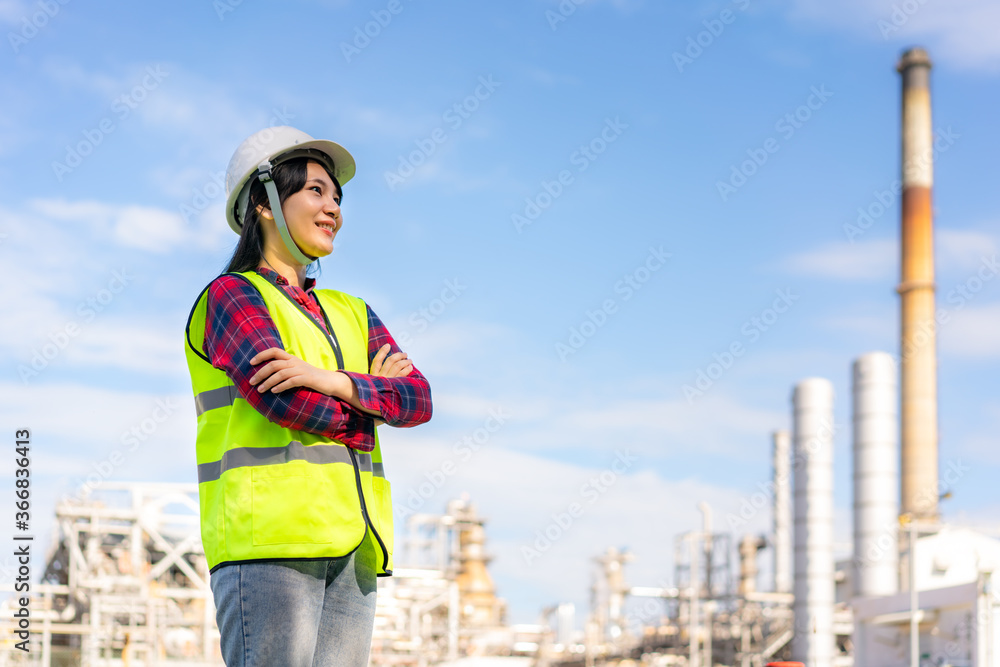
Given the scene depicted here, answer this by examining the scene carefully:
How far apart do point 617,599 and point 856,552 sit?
1657 cm

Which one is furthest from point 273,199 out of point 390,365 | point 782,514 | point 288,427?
point 782,514

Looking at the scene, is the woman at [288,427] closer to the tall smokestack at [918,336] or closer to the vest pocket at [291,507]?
the vest pocket at [291,507]

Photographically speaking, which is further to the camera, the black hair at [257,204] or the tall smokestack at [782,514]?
the tall smokestack at [782,514]

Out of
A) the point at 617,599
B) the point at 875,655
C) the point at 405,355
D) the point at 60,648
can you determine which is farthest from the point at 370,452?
the point at 617,599

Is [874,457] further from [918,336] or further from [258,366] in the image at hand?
[258,366]

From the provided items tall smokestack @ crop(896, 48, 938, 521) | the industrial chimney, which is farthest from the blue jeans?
tall smokestack @ crop(896, 48, 938, 521)

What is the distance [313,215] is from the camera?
8.53 feet

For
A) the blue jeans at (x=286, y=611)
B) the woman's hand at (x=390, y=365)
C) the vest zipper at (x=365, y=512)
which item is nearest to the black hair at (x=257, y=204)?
the woman's hand at (x=390, y=365)

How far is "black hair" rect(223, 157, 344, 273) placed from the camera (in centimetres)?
262

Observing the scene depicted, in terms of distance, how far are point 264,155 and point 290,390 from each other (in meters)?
0.65

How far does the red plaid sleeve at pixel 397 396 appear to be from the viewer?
2.39 metres

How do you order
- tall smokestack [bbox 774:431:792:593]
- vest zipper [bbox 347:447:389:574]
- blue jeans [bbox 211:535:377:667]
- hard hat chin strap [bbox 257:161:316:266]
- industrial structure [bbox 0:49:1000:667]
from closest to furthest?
1. blue jeans [bbox 211:535:377:667]
2. vest zipper [bbox 347:447:389:574]
3. hard hat chin strap [bbox 257:161:316:266]
4. industrial structure [bbox 0:49:1000:667]
5. tall smokestack [bbox 774:431:792:593]

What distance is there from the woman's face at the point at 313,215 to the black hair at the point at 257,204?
0.06ft

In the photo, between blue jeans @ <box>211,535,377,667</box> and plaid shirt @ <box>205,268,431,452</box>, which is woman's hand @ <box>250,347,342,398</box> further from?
blue jeans @ <box>211,535,377,667</box>
